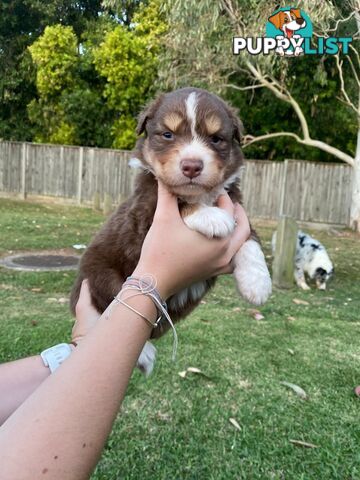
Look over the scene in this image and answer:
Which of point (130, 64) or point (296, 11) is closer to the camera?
point (296, 11)

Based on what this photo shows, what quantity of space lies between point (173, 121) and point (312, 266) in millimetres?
6305

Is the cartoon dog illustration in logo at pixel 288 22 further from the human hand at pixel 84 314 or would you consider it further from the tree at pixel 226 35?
the human hand at pixel 84 314

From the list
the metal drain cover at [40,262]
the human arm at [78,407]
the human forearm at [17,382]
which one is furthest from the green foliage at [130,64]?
the human arm at [78,407]

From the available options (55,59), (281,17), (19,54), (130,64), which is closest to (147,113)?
(281,17)

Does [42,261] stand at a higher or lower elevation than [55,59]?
lower

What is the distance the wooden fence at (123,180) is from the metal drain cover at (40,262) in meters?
7.15

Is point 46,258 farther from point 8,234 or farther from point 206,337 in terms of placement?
point 206,337

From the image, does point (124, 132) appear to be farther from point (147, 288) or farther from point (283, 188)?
point (147, 288)

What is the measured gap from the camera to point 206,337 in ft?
17.4

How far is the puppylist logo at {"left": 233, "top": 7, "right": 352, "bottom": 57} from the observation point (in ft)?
45.8

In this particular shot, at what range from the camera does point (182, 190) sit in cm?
241

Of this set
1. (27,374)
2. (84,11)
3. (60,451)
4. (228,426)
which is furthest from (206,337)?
(84,11)

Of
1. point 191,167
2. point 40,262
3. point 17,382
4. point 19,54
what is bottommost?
point 40,262

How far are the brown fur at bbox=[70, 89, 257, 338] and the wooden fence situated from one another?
1310cm
